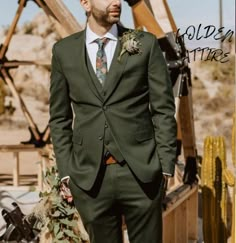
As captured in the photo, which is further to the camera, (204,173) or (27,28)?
(27,28)

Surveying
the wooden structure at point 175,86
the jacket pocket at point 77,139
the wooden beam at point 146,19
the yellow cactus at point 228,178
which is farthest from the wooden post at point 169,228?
the jacket pocket at point 77,139

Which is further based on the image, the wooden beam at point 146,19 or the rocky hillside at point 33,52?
the rocky hillside at point 33,52

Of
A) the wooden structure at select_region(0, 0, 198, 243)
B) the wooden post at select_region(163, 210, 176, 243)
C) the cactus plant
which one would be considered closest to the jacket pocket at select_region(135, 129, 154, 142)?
the wooden structure at select_region(0, 0, 198, 243)

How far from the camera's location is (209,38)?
5.42 metres

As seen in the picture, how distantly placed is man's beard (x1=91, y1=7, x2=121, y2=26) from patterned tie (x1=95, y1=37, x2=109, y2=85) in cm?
7

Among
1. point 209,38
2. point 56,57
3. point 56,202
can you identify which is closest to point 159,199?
point 56,57

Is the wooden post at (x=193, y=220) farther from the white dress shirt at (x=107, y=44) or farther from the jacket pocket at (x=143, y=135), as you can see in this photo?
the white dress shirt at (x=107, y=44)

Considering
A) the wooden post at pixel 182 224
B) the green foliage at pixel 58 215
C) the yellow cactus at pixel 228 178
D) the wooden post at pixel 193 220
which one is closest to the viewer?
the green foliage at pixel 58 215

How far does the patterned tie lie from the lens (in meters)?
2.87

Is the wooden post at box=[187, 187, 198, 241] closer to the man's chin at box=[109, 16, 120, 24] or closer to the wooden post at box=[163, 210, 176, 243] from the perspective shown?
the wooden post at box=[163, 210, 176, 243]

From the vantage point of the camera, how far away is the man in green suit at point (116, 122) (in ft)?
9.31

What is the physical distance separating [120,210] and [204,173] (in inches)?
83.5

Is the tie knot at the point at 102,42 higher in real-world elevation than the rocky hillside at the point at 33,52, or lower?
higher

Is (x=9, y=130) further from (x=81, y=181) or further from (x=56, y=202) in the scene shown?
(x=81, y=181)
